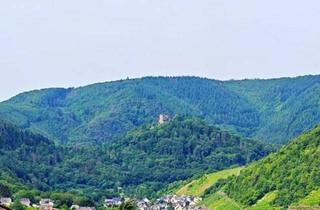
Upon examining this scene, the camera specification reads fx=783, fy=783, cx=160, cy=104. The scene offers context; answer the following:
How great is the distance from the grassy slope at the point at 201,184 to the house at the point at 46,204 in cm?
5490

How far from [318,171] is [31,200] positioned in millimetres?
44740

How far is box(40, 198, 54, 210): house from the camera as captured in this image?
345 ft

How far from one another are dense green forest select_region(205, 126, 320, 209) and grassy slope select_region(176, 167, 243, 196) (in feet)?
55.9

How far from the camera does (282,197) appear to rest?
400 feet

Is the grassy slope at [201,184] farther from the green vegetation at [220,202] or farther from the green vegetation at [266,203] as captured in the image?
the green vegetation at [266,203]

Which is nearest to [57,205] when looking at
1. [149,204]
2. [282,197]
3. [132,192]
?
[282,197]

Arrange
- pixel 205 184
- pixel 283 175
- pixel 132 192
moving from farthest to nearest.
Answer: pixel 132 192 < pixel 205 184 < pixel 283 175

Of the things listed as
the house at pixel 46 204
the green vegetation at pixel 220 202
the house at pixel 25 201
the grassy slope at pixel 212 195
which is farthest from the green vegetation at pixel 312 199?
the house at pixel 25 201

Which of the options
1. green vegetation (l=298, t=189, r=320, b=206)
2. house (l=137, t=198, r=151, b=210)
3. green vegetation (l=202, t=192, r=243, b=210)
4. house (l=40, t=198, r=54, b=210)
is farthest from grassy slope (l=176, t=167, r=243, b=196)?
house (l=40, t=198, r=54, b=210)

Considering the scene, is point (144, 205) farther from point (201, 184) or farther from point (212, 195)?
point (201, 184)

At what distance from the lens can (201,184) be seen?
175750 mm

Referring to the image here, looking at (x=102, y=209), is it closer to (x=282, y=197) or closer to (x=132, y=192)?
(x=282, y=197)

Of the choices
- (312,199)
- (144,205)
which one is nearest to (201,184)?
(144,205)

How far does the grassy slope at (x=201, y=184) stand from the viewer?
560ft
